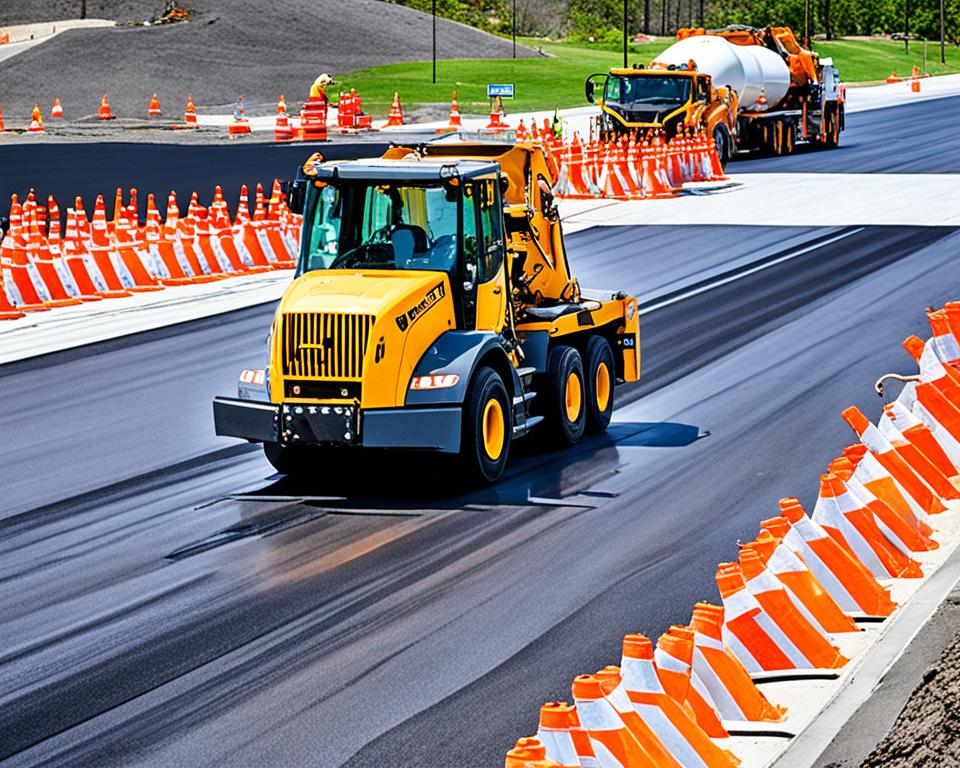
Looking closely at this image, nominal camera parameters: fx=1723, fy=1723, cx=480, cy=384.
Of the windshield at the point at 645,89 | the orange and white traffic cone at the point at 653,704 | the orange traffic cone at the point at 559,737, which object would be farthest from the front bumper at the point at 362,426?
the windshield at the point at 645,89

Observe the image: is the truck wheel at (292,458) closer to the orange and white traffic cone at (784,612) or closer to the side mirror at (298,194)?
the side mirror at (298,194)

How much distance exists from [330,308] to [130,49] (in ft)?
219

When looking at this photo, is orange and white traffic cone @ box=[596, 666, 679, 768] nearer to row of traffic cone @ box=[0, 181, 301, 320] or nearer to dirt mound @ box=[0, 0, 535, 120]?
row of traffic cone @ box=[0, 181, 301, 320]

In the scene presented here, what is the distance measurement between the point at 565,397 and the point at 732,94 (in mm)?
30042

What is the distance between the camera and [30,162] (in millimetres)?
43094

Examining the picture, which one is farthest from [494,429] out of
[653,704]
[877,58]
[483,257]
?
[877,58]

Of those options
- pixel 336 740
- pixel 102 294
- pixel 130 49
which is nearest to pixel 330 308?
pixel 336 740

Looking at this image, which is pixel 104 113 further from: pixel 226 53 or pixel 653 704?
pixel 653 704

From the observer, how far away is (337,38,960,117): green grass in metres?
64.6

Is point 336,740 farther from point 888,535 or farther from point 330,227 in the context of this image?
point 330,227

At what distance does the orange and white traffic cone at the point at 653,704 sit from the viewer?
6.47 m

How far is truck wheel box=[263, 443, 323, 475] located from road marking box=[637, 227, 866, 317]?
7.54m

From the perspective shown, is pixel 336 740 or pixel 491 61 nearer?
pixel 336 740

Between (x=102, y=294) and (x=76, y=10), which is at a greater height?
(x=76, y=10)
